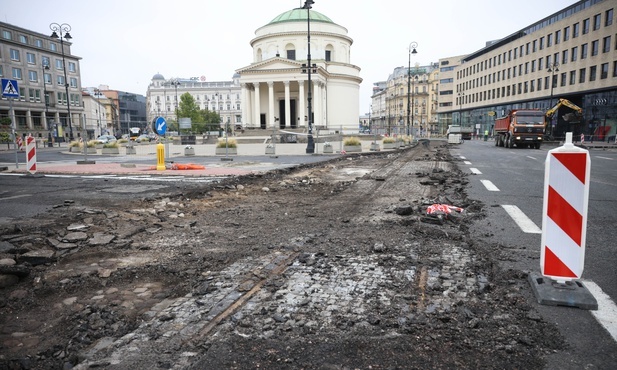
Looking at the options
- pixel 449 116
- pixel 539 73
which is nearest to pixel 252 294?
pixel 539 73

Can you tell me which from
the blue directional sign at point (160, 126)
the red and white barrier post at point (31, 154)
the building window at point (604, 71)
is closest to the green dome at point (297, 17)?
the building window at point (604, 71)

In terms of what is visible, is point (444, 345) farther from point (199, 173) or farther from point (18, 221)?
point (199, 173)

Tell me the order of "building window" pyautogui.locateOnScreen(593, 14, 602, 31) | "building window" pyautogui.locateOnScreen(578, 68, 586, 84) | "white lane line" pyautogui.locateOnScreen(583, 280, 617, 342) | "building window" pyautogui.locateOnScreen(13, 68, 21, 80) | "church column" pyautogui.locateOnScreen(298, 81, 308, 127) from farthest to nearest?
"building window" pyautogui.locateOnScreen(13, 68, 21, 80)
"church column" pyautogui.locateOnScreen(298, 81, 308, 127)
"building window" pyautogui.locateOnScreen(578, 68, 586, 84)
"building window" pyautogui.locateOnScreen(593, 14, 602, 31)
"white lane line" pyautogui.locateOnScreen(583, 280, 617, 342)

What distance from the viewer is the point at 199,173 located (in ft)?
45.9

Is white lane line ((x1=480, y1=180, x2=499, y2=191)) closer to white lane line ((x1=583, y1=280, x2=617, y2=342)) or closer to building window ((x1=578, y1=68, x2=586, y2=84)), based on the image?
white lane line ((x1=583, y1=280, x2=617, y2=342))

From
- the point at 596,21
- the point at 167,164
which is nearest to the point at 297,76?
the point at 596,21

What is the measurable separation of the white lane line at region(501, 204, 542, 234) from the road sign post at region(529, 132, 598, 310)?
2218mm

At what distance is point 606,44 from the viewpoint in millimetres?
46469

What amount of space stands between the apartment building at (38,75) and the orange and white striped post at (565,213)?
71.6m

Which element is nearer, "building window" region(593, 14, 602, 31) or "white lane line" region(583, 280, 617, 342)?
"white lane line" region(583, 280, 617, 342)

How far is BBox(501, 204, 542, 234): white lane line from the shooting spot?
5809mm

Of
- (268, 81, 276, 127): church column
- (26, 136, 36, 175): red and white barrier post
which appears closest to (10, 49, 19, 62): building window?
(268, 81, 276, 127): church column

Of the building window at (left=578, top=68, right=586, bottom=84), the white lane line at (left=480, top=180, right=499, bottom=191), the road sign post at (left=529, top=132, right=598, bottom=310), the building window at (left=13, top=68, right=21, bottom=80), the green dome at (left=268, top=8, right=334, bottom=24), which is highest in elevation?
the green dome at (left=268, top=8, right=334, bottom=24)

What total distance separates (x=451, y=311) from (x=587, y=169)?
1769 millimetres
